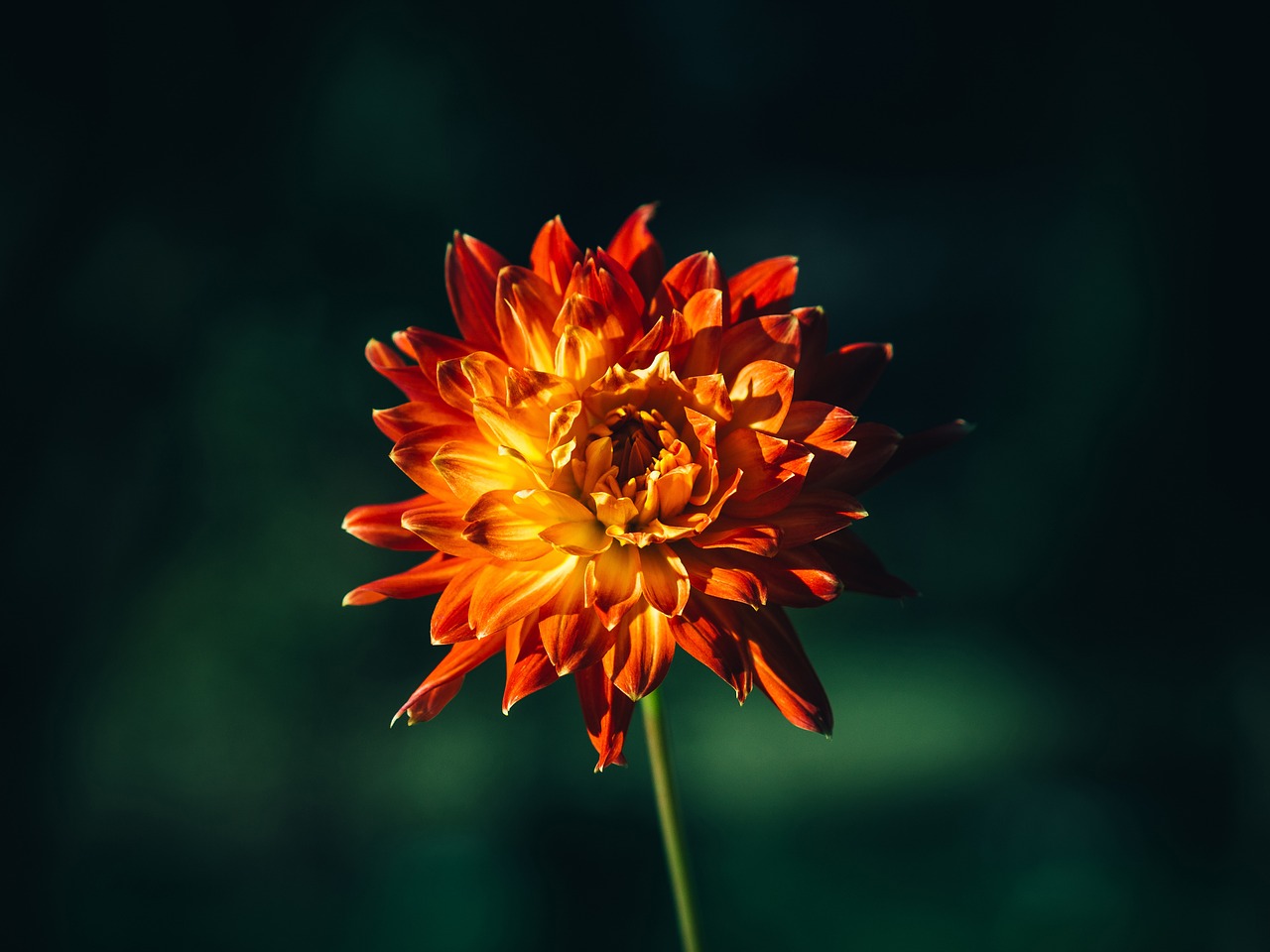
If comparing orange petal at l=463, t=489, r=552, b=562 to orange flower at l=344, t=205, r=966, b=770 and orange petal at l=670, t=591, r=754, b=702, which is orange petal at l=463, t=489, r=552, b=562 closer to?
orange flower at l=344, t=205, r=966, b=770

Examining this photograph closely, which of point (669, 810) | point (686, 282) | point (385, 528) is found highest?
point (686, 282)

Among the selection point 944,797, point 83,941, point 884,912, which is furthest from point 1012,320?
point 83,941

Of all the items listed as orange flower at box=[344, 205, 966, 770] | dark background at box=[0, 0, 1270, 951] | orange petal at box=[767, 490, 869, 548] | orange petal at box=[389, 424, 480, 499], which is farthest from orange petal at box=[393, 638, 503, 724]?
dark background at box=[0, 0, 1270, 951]

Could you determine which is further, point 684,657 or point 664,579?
point 684,657

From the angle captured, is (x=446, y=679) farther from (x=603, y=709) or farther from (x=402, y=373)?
(x=402, y=373)

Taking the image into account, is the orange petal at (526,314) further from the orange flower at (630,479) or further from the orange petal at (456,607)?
the orange petal at (456,607)

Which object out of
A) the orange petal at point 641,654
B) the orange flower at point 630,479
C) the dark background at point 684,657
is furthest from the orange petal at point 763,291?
the dark background at point 684,657

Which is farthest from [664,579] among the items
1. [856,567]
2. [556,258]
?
[556,258]
